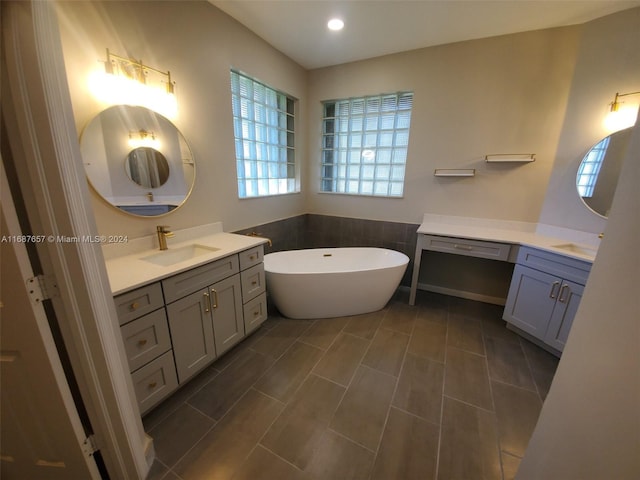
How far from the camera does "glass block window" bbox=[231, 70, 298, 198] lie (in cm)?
242

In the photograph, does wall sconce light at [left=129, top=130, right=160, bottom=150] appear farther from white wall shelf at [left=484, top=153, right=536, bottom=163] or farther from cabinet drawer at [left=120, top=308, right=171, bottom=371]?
white wall shelf at [left=484, top=153, right=536, bottom=163]

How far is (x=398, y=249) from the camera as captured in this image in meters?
3.06

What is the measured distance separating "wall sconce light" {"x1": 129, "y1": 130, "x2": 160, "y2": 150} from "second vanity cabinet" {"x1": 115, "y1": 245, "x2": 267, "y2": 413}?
3.13 feet

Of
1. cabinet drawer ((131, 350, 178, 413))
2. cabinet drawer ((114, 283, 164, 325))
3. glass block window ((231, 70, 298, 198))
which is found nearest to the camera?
cabinet drawer ((114, 283, 164, 325))

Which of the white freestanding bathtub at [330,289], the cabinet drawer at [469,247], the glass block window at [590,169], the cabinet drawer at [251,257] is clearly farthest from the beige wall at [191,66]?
the glass block window at [590,169]

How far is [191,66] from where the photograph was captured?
1.85 meters

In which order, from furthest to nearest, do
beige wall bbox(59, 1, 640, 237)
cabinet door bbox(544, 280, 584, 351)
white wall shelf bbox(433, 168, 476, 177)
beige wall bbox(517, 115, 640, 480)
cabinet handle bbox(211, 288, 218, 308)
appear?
white wall shelf bbox(433, 168, 476, 177), cabinet door bbox(544, 280, 584, 351), cabinet handle bbox(211, 288, 218, 308), beige wall bbox(59, 1, 640, 237), beige wall bbox(517, 115, 640, 480)

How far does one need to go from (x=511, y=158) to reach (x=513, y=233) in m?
0.74

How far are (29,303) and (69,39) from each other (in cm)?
139

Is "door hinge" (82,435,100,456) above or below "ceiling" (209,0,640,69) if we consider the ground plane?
below

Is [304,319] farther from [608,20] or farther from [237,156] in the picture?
[608,20]

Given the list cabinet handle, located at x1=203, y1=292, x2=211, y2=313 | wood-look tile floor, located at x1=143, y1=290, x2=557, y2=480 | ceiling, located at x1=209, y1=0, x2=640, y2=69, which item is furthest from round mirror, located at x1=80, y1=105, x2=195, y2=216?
Answer: wood-look tile floor, located at x1=143, y1=290, x2=557, y2=480

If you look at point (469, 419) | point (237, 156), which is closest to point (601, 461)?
point (469, 419)

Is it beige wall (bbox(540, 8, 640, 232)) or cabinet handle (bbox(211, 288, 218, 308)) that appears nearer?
cabinet handle (bbox(211, 288, 218, 308))
